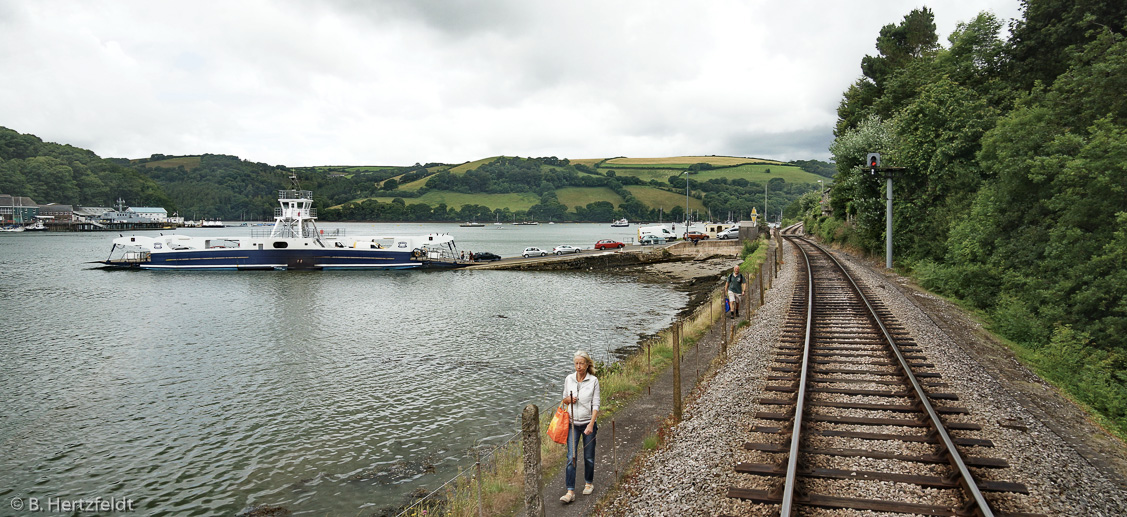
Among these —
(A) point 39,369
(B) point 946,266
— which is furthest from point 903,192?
(A) point 39,369

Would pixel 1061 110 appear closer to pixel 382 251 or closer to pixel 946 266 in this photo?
pixel 946 266

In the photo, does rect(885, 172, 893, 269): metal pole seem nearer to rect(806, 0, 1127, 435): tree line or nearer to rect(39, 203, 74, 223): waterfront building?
rect(806, 0, 1127, 435): tree line

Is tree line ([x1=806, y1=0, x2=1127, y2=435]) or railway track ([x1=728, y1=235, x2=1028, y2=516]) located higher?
tree line ([x1=806, y1=0, x2=1127, y2=435])

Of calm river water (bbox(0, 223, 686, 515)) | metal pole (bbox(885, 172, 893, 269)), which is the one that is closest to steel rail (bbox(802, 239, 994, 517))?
calm river water (bbox(0, 223, 686, 515))

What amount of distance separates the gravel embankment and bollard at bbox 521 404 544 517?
1115mm

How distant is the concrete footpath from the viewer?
8.25 m

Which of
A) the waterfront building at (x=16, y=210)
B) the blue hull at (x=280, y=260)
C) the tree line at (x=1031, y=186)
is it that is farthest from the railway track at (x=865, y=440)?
the waterfront building at (x=16, y=210)

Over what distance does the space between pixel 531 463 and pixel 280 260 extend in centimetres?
6937

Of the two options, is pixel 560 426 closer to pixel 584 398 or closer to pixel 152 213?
pixel 584 398

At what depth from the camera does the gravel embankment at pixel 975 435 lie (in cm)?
683

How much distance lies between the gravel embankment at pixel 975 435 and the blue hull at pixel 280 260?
59.2 meters

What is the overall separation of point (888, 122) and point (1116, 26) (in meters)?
15.8

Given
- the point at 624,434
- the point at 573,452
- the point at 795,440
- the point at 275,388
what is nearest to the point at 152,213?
the point at 275,388

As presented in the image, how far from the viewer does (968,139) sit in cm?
2678
